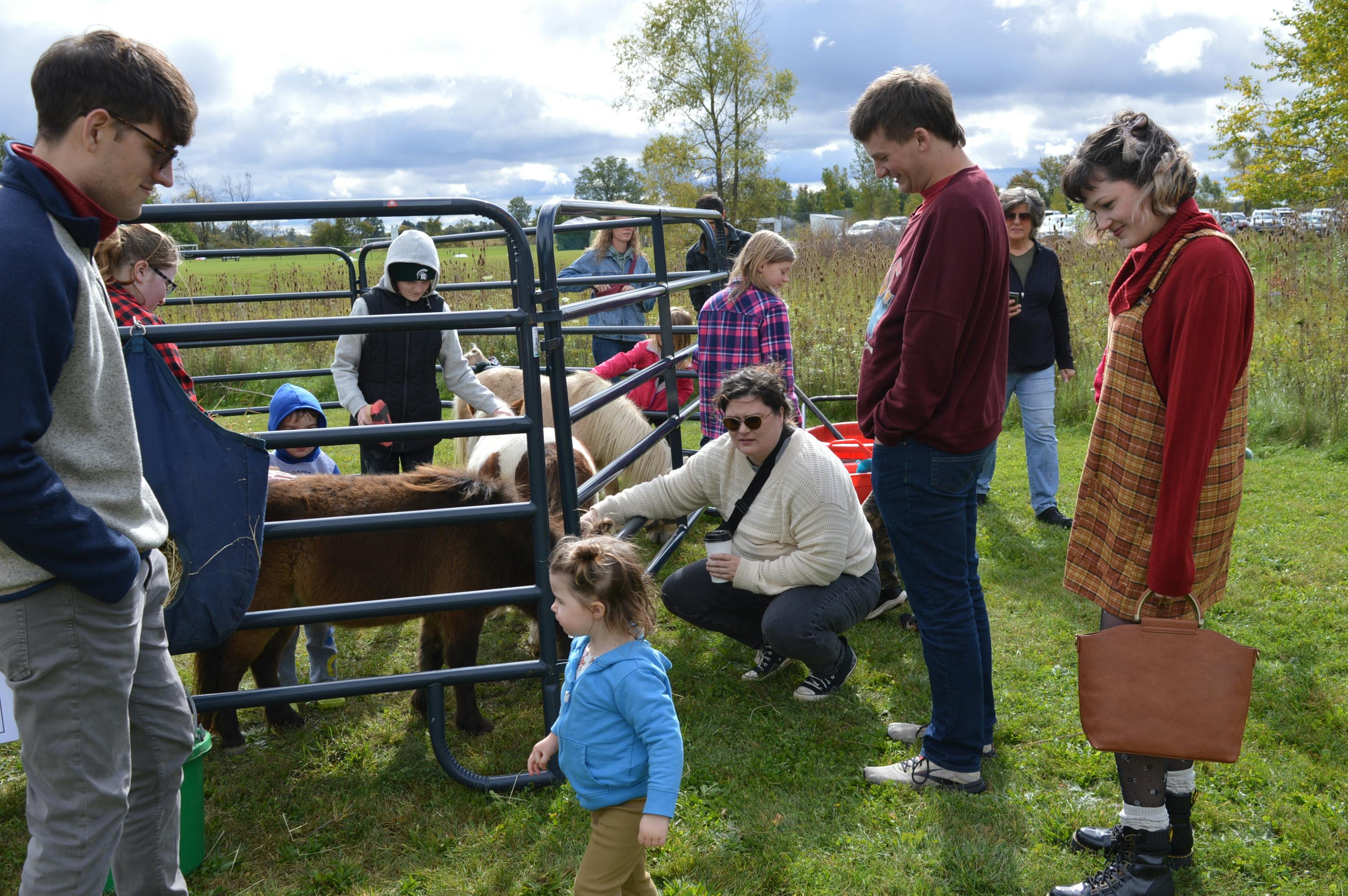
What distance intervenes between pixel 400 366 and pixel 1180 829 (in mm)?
3624

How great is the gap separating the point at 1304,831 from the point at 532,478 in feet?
→ 8.59

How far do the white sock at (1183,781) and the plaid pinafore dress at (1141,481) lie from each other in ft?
1.78

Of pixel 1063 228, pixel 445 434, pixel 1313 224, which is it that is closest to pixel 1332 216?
pixel 1313 224

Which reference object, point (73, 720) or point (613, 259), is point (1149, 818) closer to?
point (73, 720)

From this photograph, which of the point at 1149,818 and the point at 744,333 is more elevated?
the point at 744,333

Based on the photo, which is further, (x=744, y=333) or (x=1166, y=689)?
(x=744, y=333)

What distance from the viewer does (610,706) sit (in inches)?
81.9

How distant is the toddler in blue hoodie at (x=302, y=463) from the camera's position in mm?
3832

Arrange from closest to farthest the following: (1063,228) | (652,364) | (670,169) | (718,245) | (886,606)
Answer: (886,606) < (652,364) < (718,245) < (1063,228) < (670,169)

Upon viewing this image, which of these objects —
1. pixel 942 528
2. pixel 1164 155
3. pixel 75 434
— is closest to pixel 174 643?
pixel 75 434

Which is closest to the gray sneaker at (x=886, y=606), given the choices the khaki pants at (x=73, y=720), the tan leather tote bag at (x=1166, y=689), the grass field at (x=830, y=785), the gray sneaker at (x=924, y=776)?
the grass field at (x=830, y=785)

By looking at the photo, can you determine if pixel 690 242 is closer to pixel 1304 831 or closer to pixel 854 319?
pixel 854 319

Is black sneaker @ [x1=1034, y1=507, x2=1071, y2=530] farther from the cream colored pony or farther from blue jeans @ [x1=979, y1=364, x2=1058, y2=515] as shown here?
the cream colored pony

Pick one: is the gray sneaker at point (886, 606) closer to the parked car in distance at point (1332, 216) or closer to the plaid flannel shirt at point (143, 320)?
the plaid flannel shirt at point (143, 320)
